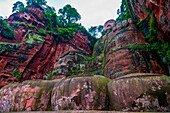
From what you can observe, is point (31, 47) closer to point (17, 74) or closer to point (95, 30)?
point (17, 74)

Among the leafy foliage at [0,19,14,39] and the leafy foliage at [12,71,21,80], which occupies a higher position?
the leafy foliage at [0,19,14,39]

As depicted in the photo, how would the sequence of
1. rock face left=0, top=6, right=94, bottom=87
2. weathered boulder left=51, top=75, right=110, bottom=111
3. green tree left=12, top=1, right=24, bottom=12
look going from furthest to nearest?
green tree left=12, top=1, right=24, bottom=12
rock face left=0, top=6, right=94, bottom=87
weathered boulder left=51, top=75, right=110, bottom=111

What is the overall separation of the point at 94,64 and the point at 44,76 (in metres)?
8.17

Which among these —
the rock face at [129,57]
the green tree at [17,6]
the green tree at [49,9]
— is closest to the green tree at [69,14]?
the green tree at [49,9]

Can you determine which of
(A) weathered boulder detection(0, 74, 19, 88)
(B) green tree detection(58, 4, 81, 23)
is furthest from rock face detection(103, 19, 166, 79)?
(B) green tree detection(58, 4, 81, 23)

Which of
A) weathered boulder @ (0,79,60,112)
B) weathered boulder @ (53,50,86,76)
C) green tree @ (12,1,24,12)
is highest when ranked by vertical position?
green tree @ (12,1,24,12)

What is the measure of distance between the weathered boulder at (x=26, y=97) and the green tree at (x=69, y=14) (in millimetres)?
25804

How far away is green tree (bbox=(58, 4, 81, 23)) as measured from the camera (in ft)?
89.2

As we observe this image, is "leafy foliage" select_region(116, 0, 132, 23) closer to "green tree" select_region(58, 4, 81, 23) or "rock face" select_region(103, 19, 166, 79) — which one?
"rock face" select_region(103, 19, 166, 79)

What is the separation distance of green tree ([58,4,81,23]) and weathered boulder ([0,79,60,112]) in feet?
84.7

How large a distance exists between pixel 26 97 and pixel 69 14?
88.3 ft

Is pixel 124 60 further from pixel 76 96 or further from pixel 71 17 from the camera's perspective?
pixel 71 17

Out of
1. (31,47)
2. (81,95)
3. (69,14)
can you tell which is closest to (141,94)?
(81,95)

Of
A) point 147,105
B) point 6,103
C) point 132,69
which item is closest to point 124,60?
point 132,69
